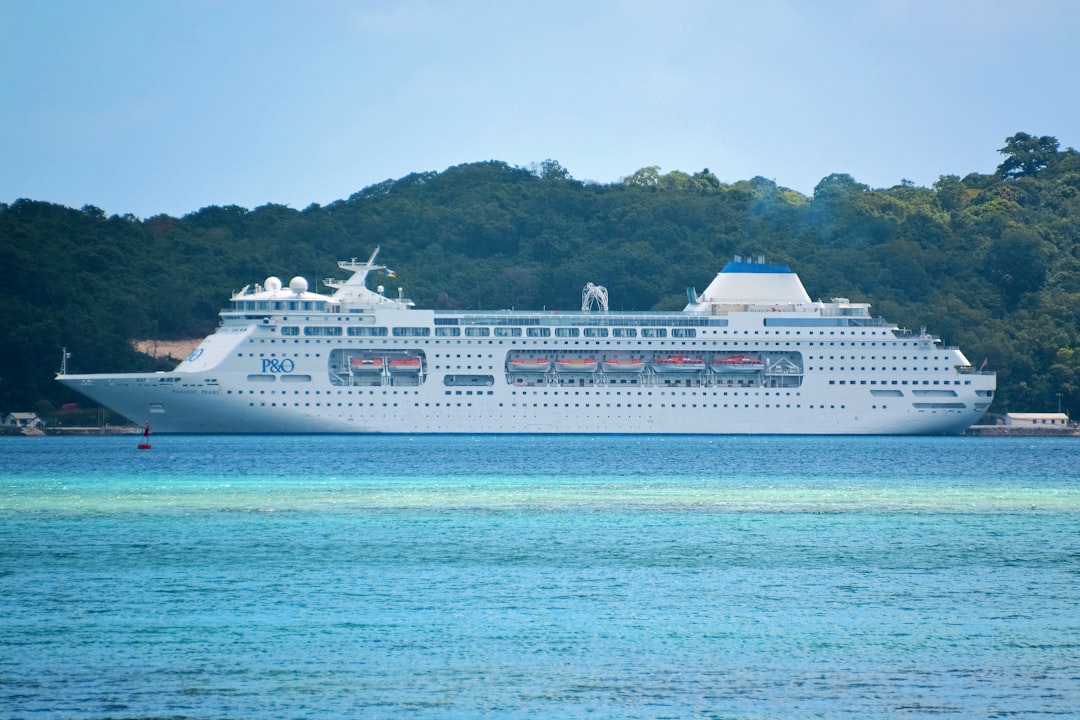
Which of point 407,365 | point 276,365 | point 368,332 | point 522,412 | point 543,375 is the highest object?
point 368,332

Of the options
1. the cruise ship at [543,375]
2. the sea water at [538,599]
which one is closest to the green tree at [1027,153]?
the cruise ship at [543,375]

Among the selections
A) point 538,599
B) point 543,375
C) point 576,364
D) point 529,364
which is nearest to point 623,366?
point 576,364

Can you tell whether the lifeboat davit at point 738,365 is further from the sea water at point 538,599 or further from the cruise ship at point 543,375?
the sea water at point 538,599

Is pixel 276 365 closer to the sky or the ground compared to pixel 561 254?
closer to the ground

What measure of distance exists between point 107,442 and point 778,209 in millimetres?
56444

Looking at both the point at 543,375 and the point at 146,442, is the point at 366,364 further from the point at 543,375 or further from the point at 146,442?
the point at 146,442

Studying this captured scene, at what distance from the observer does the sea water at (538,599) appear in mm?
15766

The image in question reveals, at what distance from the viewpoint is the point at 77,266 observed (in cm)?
8731

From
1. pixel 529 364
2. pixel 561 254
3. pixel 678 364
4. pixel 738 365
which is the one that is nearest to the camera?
pixel 529 364

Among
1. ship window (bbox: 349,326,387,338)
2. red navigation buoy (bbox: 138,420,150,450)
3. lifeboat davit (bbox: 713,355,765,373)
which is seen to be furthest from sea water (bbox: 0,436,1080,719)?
lifeboat davit (bbox: 713,355,765,373)

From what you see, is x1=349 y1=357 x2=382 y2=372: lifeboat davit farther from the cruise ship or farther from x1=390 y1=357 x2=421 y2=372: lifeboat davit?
x1=390 y1=357 x2=421 y2=372: lifeboat davit

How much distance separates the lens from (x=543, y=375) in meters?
62.7

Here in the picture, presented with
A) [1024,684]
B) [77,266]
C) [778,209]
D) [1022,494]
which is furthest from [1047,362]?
[1024,684]

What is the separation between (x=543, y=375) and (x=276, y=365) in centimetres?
1022
